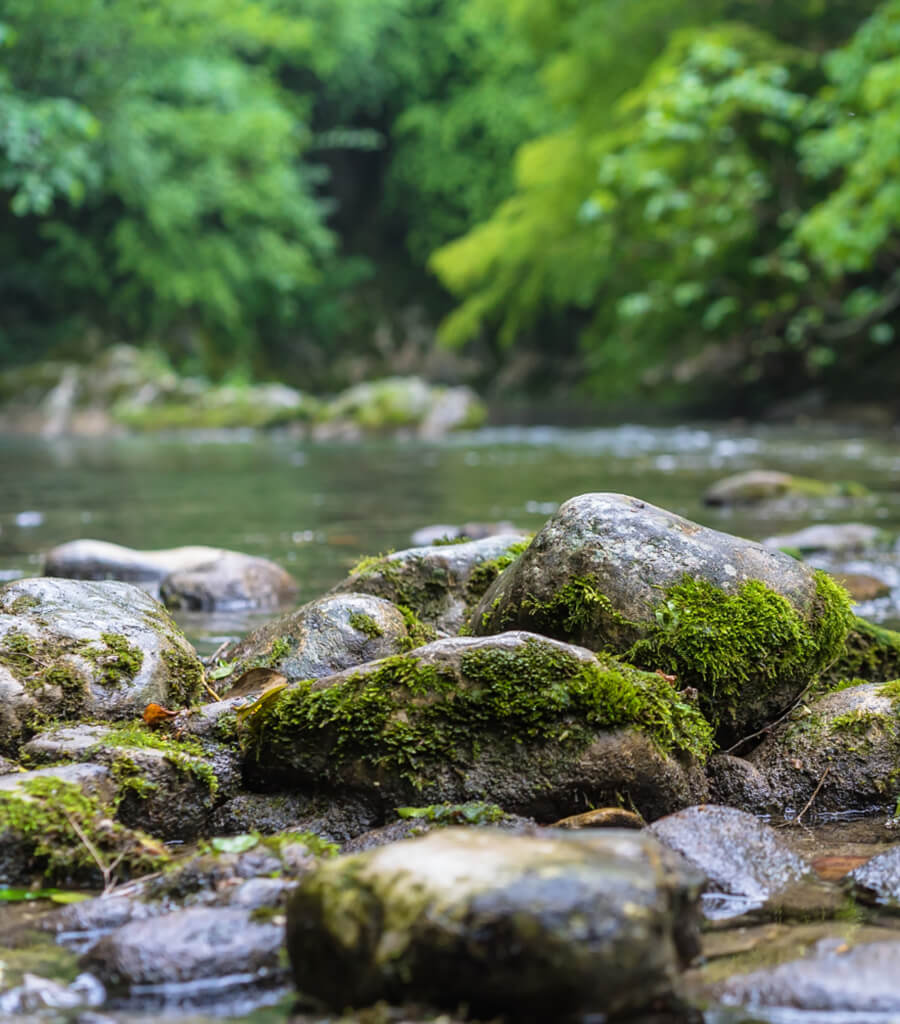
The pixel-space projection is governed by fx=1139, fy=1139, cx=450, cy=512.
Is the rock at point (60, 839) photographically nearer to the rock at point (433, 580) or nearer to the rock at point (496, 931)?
the rock at point (496, 931)

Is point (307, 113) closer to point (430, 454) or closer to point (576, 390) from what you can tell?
point (576, 390)

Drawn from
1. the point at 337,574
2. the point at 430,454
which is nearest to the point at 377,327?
the point at 430,454

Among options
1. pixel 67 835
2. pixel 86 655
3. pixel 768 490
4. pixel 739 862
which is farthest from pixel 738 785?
pixel 768 490

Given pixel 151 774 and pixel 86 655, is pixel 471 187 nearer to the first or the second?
pixel 86 655

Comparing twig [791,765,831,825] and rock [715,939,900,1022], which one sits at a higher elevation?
rock [715,939,900,1022]

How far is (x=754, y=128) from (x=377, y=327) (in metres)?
15.4

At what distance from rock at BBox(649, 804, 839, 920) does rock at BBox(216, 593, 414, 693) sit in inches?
44.3

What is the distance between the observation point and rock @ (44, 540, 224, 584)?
5.70 meters

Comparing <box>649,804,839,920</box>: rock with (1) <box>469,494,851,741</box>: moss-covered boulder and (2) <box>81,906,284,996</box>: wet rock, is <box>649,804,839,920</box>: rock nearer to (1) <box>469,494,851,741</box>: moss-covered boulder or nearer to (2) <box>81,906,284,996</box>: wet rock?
(1) <box>469,494,851,741</box>: moss-covered boulder

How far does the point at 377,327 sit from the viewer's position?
3047 centimetres

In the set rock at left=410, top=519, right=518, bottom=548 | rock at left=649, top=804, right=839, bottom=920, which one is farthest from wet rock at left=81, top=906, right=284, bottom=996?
rock at left=410, top=519, right=518, bottom=548

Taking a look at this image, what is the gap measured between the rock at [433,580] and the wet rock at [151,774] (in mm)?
1260

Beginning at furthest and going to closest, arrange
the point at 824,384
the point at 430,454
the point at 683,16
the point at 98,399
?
1. the point at 98,399
2. the point at 824,384
3. the point at 683,16
4. the point at 430,454

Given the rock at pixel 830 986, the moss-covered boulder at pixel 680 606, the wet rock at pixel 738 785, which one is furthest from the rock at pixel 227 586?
the rock at pixel 830 986
